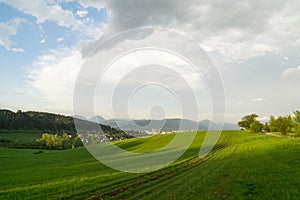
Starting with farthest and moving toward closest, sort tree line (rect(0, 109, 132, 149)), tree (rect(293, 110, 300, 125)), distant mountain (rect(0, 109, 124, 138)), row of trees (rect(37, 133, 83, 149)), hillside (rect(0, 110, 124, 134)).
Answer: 1. hillside (rect(0, 110, 124, 134))
2. distant mountain (rect(0, 109, 124, 138))
3. row of trees (rect(37, 133, 83, 149))
4. tree line (rect(0, 109, 132, 149))
5. tree (rect(293, 110, 300, 125))

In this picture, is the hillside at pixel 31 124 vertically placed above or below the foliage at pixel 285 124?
above

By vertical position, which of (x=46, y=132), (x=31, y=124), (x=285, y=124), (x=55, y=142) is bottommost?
(x=55, y=142)

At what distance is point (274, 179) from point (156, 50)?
22353 mm

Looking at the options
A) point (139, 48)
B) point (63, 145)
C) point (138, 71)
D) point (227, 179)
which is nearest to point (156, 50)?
point (139, 48)

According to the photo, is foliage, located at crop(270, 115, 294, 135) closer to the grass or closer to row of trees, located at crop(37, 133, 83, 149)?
row of trees, located at crop(37, 133, 83, 149)

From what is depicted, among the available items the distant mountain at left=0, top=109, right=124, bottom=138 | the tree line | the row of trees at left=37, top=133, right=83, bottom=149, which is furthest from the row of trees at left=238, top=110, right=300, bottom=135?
the row of trees at left=37, top=133, right=83, bottom=149

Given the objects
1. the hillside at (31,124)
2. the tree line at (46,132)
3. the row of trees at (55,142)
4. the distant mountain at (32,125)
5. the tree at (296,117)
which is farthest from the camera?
the hillside at (31,124)

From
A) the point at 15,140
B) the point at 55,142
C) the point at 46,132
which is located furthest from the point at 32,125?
the point at 55,142

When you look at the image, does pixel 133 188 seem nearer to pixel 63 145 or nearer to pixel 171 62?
pixel 171 62

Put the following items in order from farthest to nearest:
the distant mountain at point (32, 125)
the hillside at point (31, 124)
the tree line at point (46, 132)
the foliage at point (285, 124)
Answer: the hillside at point (31, 124) → the distant mountain at point (32, 125) → the tree line at point (46, 132) → the foliage at point (285, 124)

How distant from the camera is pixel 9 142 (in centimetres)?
12044

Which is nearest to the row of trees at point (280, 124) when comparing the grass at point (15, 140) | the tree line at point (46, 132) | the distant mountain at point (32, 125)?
the tree line at point (46, 132)

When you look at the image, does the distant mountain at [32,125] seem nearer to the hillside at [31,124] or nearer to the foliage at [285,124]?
the hillside at [31,124]

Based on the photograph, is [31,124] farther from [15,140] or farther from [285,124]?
[285,124]
